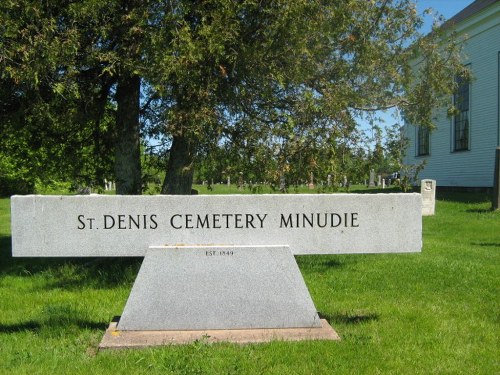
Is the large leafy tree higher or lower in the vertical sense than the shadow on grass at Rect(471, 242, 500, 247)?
higher

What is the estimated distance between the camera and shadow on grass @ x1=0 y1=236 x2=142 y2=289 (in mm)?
7406

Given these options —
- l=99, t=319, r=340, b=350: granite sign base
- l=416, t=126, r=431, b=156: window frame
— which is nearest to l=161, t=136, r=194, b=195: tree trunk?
l=99, t=319, r=340, b=350: granite sign base

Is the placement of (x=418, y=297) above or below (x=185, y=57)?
below

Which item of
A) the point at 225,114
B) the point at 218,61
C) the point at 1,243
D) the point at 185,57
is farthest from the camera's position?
the point at 1,243

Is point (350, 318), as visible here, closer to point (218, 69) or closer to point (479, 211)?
point (218, 69)

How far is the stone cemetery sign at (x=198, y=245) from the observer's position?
185 inches

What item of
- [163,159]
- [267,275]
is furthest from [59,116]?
[267,275]

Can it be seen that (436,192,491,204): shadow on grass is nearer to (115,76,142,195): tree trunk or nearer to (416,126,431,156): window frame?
(416,126,431,156): window frame

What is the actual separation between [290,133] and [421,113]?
3222mm

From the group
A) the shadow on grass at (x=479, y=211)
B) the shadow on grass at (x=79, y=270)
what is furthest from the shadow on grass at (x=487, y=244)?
the shadow on grass at (x=79, y=270)

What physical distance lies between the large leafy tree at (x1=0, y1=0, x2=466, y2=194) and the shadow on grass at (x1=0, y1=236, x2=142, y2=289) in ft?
3.85

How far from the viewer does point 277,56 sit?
280 inches

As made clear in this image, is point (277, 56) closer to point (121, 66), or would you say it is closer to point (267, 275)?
point (121, 66)

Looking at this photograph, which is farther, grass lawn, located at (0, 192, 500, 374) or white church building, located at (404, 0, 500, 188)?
white church building, located at (404, 0, 500, 188)
